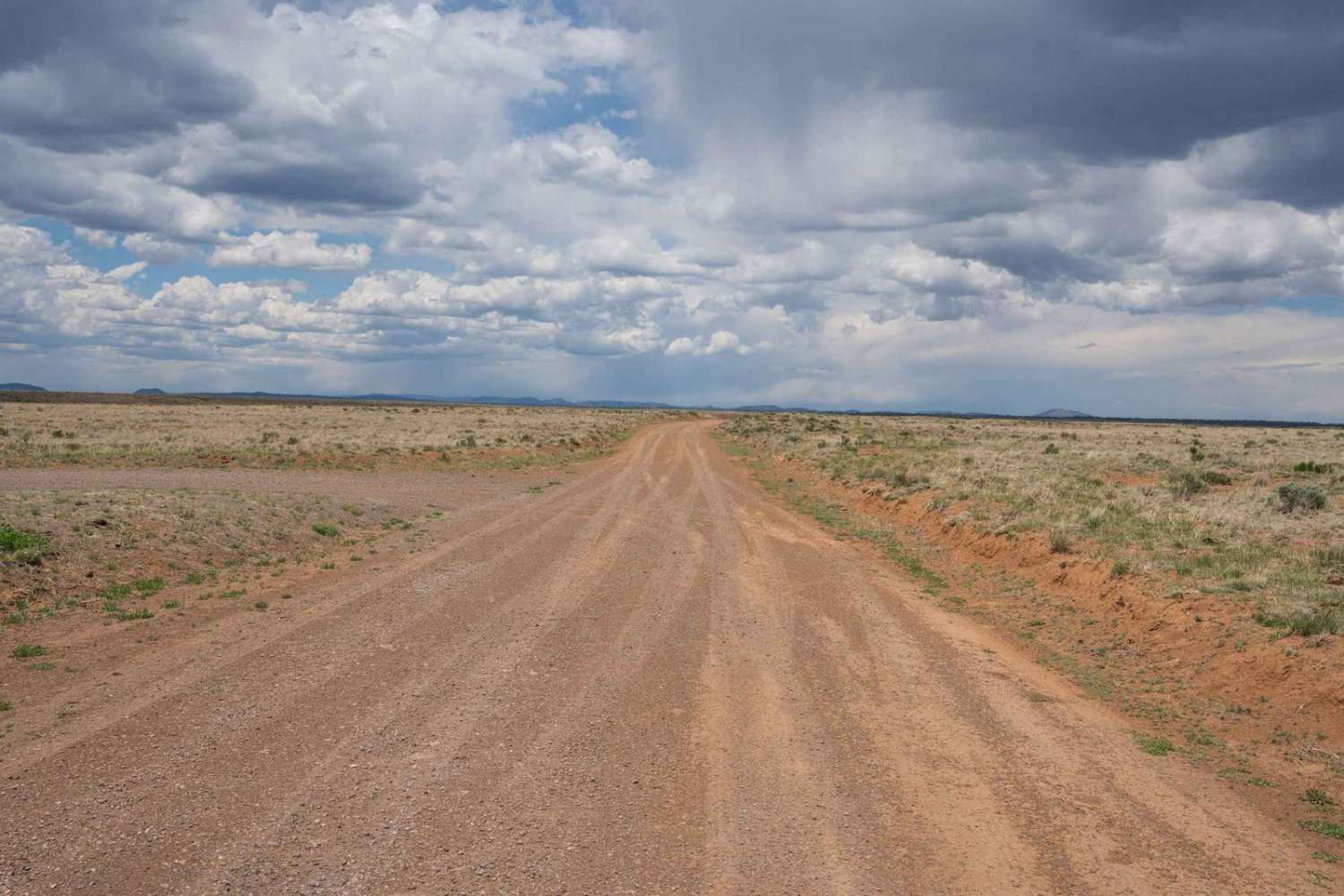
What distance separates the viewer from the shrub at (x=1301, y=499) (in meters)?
20.2

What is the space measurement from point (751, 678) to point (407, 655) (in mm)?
3968

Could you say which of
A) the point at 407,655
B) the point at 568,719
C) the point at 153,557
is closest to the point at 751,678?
the point at 568,719

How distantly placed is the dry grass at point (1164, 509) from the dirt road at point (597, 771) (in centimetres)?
441

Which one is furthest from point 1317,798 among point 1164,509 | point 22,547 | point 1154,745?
point 22,547

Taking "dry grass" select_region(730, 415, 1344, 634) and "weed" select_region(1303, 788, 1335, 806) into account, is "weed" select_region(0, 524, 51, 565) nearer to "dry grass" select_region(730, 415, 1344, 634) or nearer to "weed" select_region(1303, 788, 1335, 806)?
"weed" select_region(1303, 788, 1335, 806)

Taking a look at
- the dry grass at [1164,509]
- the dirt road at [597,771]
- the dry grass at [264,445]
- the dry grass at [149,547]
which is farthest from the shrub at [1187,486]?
the dry grass at [264,445]

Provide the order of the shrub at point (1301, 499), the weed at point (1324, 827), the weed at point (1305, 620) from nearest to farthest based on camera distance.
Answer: the weed at point (1324, 827), the weed at point (1305, 620), the shrub at point (1301, 499)

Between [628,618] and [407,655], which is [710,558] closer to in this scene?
[628,618]

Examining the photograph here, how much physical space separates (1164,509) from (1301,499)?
391 cm

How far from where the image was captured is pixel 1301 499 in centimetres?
2056

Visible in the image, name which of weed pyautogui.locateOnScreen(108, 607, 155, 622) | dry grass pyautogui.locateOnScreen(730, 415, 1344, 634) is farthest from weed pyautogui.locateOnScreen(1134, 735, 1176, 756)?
weed pyautogui.locateOnScreen(108, 607, 155, 622)

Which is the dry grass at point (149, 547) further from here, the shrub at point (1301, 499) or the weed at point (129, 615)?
the shrub at point (1301, 499)

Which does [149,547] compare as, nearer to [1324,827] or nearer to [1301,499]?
[1324,827]

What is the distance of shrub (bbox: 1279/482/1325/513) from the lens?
20.2 meters
